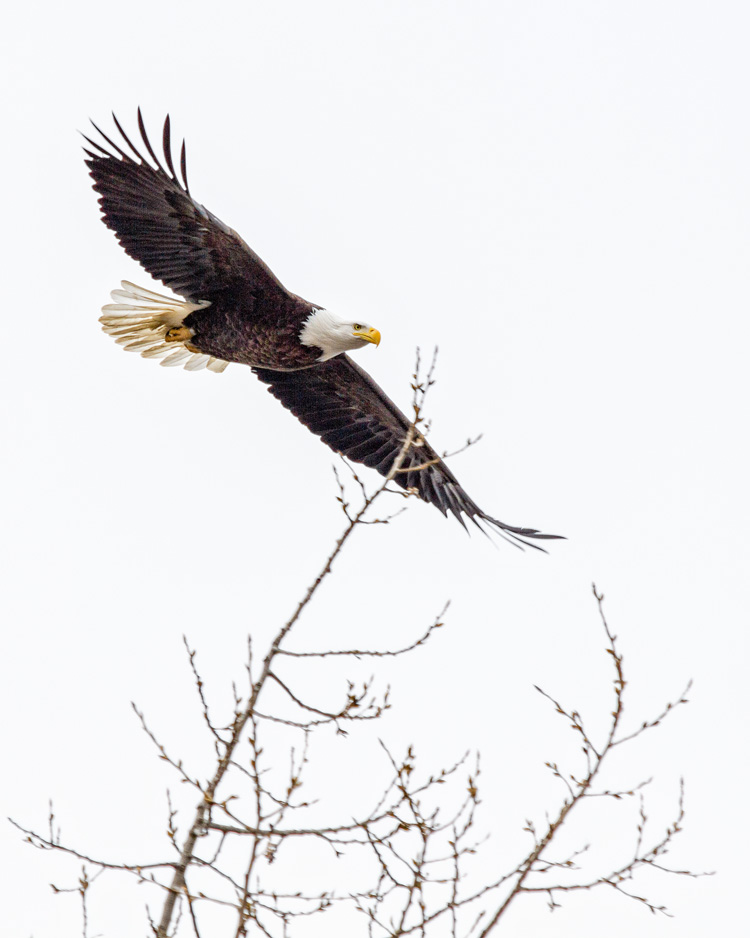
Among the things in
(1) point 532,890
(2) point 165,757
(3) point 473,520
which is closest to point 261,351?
(3) point 473,520

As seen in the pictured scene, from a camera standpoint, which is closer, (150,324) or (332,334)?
(332,334)

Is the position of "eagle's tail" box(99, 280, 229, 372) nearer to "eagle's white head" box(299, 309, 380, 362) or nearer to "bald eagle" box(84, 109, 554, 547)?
"bald eagle" box(84, 109, 554, 547)

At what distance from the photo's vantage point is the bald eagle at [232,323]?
20.8 feet

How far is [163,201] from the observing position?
20.8 feet

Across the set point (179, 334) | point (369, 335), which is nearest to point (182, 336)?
point (179, 334)

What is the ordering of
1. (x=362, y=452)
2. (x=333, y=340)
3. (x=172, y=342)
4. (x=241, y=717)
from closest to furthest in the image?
(x=241, y=717)
(x=333, y=340)
(x=172, y=342)
(x=362, y=452)

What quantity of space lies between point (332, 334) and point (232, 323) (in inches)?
24.2

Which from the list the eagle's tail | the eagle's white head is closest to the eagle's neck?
the eagle's white head

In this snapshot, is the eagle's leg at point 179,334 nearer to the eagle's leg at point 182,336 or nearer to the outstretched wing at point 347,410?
the eagle's leg at point 182,336

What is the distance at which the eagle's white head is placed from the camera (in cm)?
682

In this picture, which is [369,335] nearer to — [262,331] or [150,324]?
[262,331]

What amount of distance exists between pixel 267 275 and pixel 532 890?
4.43m

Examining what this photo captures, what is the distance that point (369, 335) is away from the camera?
22.8 ft

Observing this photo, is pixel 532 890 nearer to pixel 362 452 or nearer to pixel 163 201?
pixel 163 201
